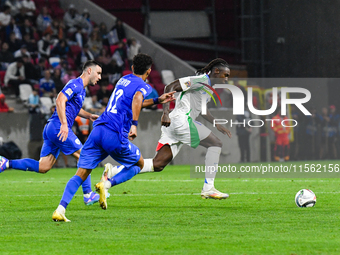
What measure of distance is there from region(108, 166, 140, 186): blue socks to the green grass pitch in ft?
1.23

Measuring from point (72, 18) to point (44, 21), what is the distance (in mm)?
1194

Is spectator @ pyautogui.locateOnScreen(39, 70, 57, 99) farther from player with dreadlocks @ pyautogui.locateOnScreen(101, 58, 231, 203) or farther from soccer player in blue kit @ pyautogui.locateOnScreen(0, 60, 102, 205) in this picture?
soccer player in blue kit @ pyautogui.locateOnScreen(0, 60, 102, 205)

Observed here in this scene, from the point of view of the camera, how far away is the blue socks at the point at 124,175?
7.92 metres

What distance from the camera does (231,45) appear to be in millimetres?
27984

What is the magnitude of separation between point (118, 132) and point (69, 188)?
3.02 feet

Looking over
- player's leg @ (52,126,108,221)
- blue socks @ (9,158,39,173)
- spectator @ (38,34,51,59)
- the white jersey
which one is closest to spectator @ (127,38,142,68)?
spectator @ (38,34,51,59)

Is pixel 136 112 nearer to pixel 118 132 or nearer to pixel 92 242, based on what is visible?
pixel 118 132

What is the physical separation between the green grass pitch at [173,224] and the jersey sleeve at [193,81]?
1.71 m

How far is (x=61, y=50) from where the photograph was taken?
20.6 metres

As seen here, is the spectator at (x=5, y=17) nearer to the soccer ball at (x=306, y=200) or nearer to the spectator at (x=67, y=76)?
the spectator at (x=67, y=76)

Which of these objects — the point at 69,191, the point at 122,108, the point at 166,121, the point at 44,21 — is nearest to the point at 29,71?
the point at 44,21

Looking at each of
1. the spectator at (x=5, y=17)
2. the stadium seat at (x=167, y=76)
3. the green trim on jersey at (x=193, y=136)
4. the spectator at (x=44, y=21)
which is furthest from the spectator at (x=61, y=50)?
the green trim on jersey at (x=193, y=136)

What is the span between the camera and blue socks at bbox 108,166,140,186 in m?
7.92

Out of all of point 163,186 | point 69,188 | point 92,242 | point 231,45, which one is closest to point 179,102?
point 163,186
